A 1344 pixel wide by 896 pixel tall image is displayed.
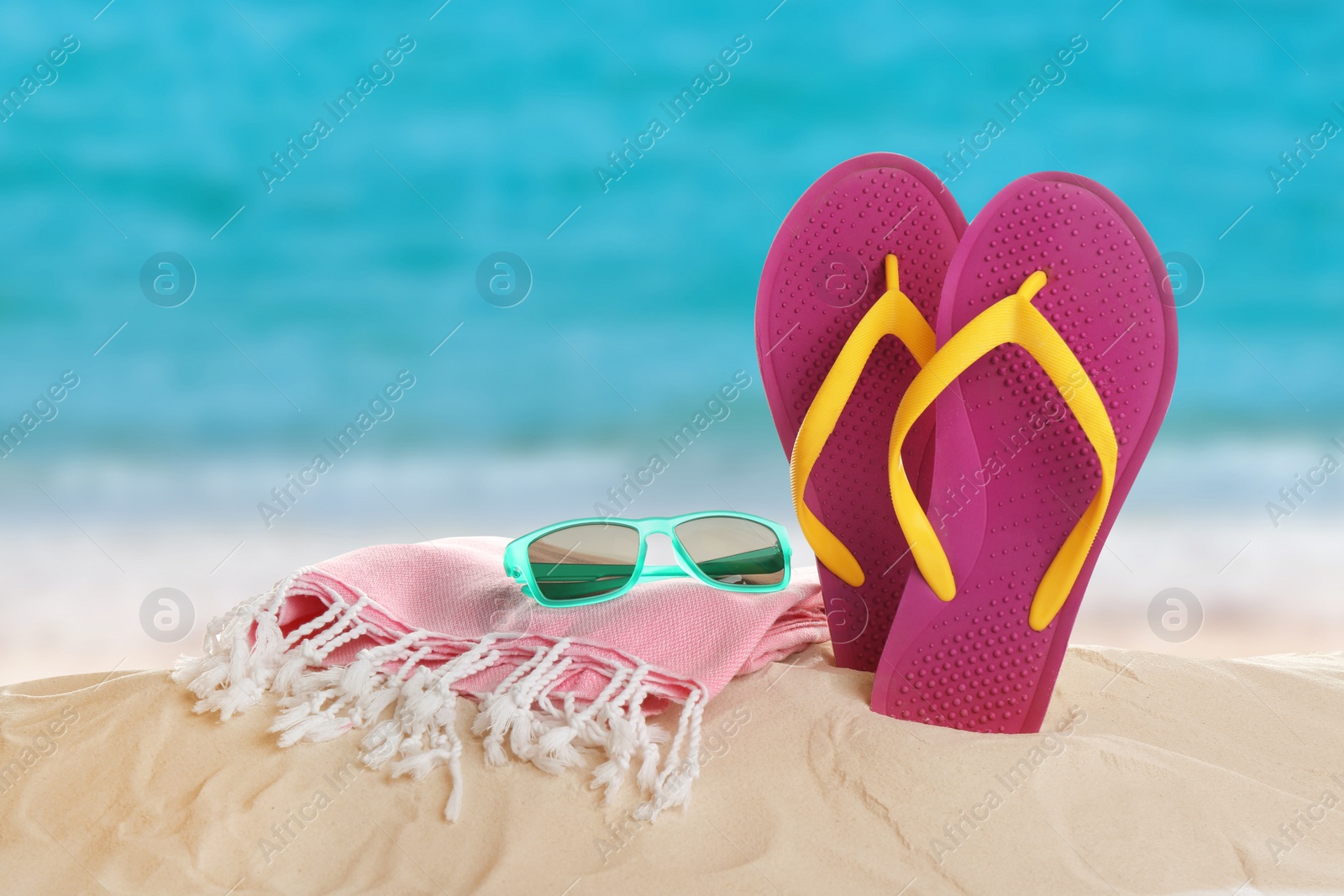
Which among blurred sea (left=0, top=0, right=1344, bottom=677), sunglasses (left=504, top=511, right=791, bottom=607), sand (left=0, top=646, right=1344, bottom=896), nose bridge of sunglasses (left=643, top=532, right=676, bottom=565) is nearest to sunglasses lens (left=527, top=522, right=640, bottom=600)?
sunglasses (left=504, top=511, right=791, bottom=607)

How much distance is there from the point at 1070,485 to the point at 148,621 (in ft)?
5.03

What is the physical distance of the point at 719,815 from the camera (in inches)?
28.7

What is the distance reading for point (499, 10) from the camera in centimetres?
318

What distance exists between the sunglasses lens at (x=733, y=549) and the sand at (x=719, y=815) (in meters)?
0.17

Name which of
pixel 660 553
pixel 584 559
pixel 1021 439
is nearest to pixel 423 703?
pixel 584 559

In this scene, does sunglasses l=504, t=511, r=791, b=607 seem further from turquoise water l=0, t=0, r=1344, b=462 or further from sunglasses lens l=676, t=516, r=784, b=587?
turquoise water l=0, t=0, r=1344, b=462

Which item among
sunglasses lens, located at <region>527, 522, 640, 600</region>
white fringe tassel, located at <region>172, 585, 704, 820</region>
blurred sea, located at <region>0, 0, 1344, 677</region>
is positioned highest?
blurred sea, located at <region>0, 0, 1344, 677</region>

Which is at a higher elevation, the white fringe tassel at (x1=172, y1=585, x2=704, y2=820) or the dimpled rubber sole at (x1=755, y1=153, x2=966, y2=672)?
the dimpled rubber sole at (x1=755, y1=153, x2=966, y2=672)

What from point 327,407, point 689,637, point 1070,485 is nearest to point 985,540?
point 1070,485

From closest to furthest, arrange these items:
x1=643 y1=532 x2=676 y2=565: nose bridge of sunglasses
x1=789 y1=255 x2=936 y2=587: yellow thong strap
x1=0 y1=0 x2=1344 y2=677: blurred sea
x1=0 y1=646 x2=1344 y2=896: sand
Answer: x1=0 y1=646 x2=1344 y2=896: sand, x1=789 y1=255 x2=936 y2=587: yellow thong strap, x1=643 y1=532 x2=676 y2=565: nose bridge of sunglasses, x1=0 y1=0 x2=1344 y2=677: blurred sea

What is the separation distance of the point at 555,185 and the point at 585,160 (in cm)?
13

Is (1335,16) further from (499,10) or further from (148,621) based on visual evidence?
(148,621)

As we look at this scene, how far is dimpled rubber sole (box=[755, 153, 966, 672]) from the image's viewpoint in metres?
0.96

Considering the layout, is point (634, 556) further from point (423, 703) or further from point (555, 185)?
point (555, 185)
